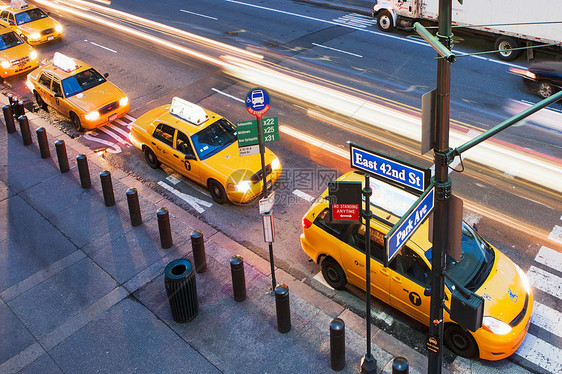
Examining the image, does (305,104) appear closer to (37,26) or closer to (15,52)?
(15,52)

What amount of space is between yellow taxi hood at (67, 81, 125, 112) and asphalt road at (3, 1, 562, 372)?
81cm

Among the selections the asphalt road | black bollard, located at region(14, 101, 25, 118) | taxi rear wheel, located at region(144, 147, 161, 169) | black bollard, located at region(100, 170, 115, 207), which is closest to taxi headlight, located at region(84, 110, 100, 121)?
the asphalt road

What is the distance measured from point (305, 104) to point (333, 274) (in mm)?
7921

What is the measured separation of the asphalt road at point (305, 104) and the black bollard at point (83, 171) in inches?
51.9

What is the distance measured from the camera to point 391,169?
6488 millimetres

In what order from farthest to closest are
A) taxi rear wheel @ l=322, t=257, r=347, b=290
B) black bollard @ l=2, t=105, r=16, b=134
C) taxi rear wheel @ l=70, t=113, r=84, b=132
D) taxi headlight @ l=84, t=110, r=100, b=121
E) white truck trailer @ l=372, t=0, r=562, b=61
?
1. white truck trailer @ l=372, t=0, r=562, b=61
2. taxi rear wheel @ l=70, t=113, r=84, b=132
3. black bollard @ l=2, t=105, r=16, b=134
4. taxi headlight @ l=84, t=110, r=100, b=121
5. taxi rear wheel @ l=322, t=257, r=347, b=290

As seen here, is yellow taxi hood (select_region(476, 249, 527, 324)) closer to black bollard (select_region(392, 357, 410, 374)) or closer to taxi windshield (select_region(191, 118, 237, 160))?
black bollard (select_region(392, 357, 410, 374))

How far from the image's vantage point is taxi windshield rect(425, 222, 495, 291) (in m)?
8.71

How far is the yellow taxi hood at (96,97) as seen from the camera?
1603 centimetres

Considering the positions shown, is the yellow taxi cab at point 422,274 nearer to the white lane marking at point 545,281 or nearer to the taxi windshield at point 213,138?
the white lane marking at point 545,281

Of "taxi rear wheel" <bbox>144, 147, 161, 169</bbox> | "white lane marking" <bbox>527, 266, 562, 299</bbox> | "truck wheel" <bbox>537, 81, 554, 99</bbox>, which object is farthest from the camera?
"truck wheel" <bbox>537, 81, 554, 99</bbox>

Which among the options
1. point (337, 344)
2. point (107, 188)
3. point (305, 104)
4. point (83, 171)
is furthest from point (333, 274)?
point (305, 104)

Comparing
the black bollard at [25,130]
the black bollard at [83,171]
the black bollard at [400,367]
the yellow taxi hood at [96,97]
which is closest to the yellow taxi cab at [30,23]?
the yellow taxi hood at [96,97]

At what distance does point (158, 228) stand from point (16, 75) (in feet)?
41.6
